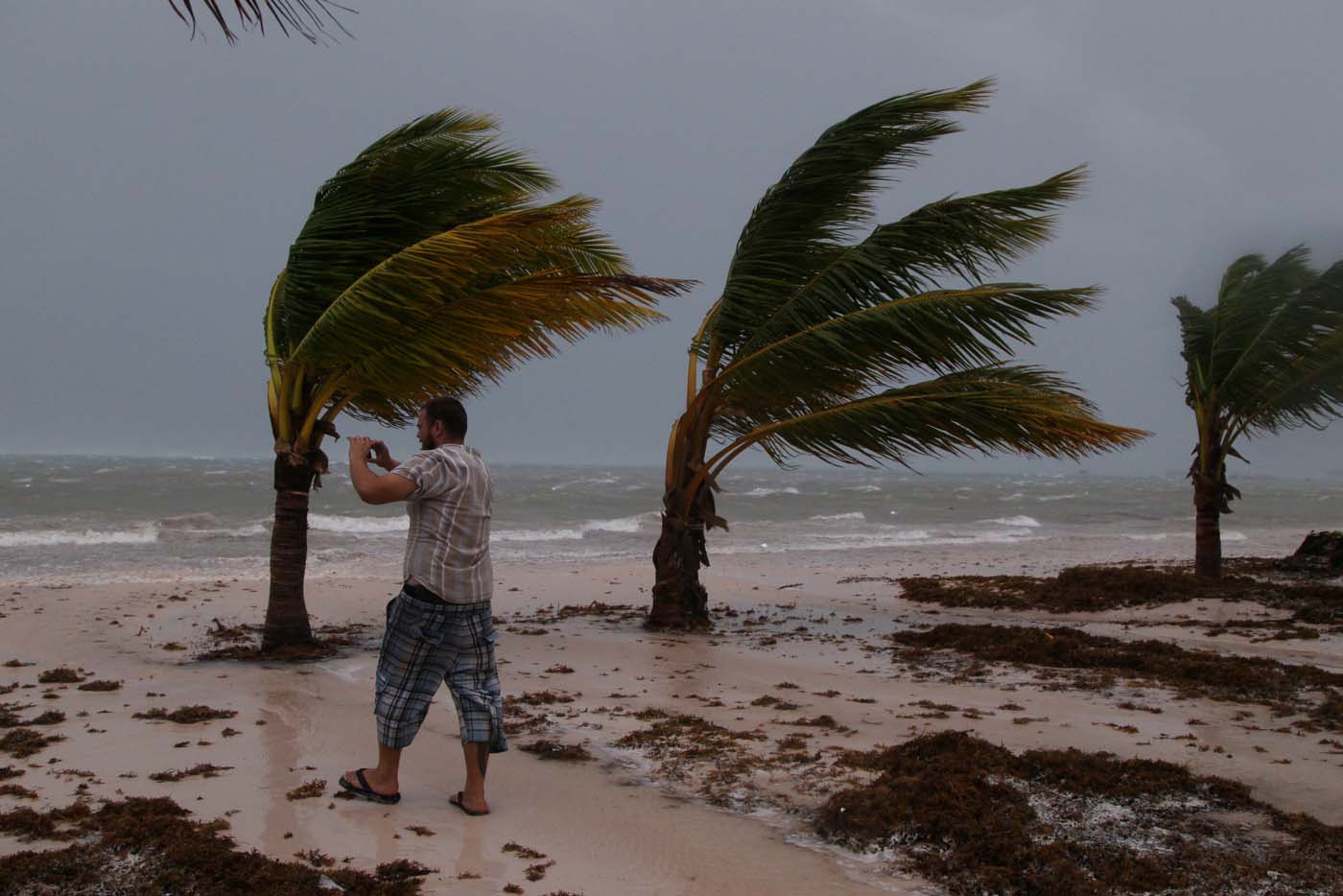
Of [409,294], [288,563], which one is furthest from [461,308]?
[288,563]

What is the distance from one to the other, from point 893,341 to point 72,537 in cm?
1930

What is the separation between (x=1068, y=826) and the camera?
3551 mm

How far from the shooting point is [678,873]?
130 inches

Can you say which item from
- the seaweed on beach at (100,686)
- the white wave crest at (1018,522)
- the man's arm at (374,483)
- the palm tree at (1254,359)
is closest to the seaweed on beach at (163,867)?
the man's arm at (374,483)

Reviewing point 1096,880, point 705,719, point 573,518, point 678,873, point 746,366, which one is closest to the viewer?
→ point 1096,880

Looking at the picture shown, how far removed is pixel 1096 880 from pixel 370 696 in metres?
4.25

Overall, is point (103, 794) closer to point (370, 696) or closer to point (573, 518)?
point (370, 696)

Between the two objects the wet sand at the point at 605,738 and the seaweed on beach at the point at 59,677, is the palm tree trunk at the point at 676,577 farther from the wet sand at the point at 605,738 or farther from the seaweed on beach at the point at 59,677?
the seaweed on beach at the point at 59,677

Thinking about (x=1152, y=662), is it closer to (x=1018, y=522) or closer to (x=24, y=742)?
(x=24, y=742)

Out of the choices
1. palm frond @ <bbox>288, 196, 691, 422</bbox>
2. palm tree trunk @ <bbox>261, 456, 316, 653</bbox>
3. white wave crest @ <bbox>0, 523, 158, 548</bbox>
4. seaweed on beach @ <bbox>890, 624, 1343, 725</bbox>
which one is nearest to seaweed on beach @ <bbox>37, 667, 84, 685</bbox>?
palm tree trunk @ <bbox>261, 456, 316, 653</bbox>

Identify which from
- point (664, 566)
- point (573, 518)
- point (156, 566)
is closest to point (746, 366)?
point (664, 566)

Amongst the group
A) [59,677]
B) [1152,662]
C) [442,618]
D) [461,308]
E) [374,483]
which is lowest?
[59,677]

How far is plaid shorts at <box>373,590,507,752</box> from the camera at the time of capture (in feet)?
12.7

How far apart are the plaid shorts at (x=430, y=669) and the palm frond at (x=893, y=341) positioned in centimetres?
480
